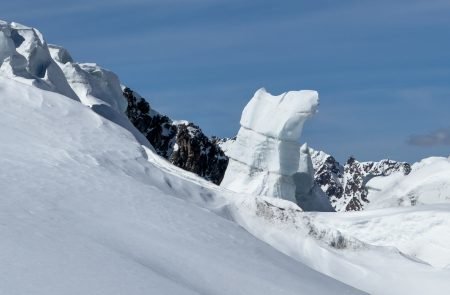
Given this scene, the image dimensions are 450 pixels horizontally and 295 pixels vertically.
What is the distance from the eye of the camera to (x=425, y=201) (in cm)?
3106

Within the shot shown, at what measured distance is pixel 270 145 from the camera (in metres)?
36.5

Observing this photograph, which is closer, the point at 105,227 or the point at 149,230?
Result: the point at 105,227

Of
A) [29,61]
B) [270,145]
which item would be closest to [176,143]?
[270,145]

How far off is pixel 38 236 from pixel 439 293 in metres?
9.90

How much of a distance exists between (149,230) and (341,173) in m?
160

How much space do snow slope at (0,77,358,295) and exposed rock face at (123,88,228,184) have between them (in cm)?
3636

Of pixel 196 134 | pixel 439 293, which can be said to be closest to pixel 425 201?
pixel 439 293

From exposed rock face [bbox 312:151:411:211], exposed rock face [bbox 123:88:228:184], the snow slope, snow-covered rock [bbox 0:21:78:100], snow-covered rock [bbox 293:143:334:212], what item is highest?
exposed rock face [bbox 312:151:411:211]

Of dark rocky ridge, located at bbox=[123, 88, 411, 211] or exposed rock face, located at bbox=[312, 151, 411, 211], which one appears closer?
dark rocky ridge, located at bbox=[123, 88, 411, 211]

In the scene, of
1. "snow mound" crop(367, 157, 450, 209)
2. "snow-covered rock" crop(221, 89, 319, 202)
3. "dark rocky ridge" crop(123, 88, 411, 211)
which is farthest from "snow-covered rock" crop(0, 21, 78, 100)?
"dark rocky ridge" crop(123, 88, 411, 211)

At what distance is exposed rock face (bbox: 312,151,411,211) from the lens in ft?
474

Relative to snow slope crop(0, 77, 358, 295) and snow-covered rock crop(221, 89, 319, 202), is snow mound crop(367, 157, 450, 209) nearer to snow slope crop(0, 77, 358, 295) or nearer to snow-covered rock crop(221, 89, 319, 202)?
snow-covered rock crop(221, 89, 319, 202)

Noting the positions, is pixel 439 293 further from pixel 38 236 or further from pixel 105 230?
pixel 38 236

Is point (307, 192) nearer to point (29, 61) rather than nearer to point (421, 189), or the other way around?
point (421, 189)
